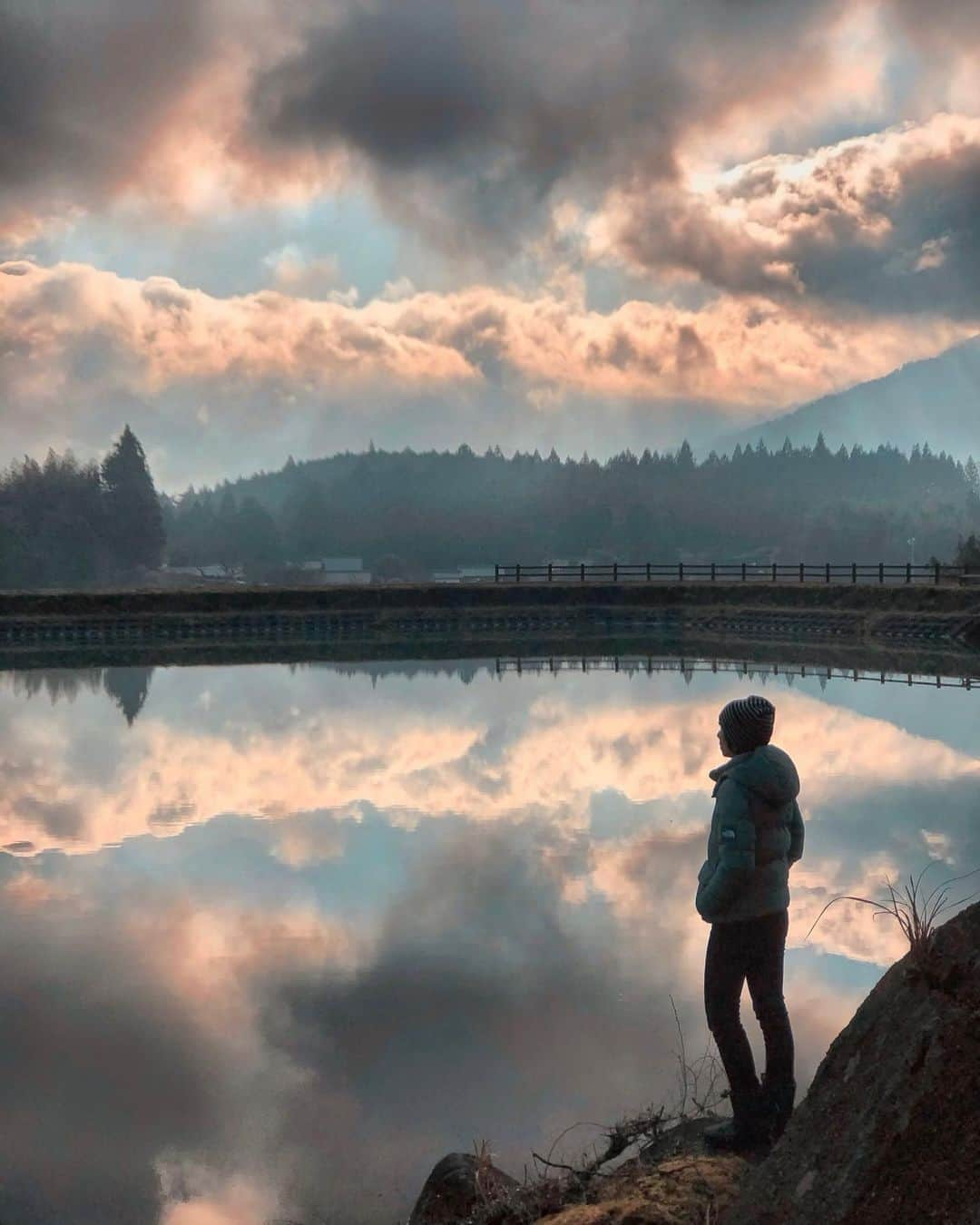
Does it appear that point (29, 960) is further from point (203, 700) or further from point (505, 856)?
point (203, 700)

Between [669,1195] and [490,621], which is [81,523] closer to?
[490,621]

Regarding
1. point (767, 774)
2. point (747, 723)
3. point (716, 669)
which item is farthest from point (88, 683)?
point (767, 774)

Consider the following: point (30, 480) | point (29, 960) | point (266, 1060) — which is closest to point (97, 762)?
point (29, 960)

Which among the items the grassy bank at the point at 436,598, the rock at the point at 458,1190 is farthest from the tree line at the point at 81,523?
the rock at the point at 458,1190

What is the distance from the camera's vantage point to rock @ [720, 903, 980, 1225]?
377cm

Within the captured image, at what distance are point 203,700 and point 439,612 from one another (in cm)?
3221

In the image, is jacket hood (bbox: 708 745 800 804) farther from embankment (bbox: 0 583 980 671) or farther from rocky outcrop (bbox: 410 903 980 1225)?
embankment (bbox: 0 583 980 671)

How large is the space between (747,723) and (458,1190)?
312 cm

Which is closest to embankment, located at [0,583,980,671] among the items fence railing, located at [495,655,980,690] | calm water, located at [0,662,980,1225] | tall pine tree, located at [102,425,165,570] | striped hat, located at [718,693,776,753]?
fence railing, located at [495,655,980,690]

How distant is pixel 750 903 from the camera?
20.9 feet

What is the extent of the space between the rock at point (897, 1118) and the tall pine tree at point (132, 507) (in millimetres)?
159653

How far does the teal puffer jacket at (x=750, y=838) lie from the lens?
6.24m

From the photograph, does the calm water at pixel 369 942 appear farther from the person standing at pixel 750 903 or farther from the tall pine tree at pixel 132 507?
the tall pine tree at pixel 132 507

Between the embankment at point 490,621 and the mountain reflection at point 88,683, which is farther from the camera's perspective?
the embankment at point 490,621
